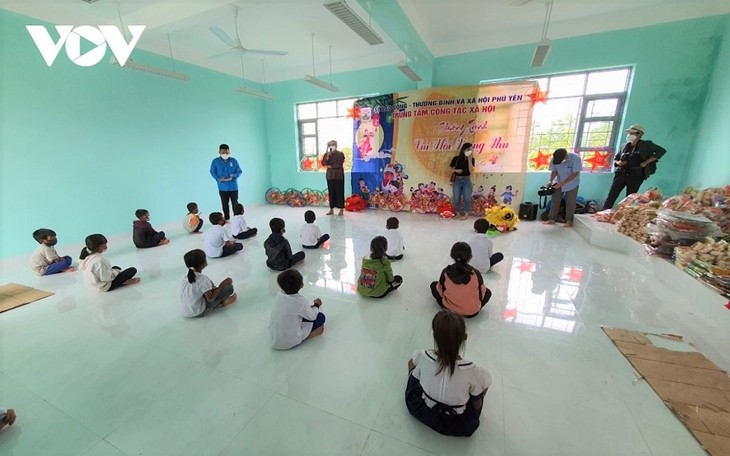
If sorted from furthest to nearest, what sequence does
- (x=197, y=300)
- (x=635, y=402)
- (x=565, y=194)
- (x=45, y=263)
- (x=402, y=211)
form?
(x=402, y=211) < (x=565, y=194) < (x=45, y=263) < (x=197, y=300) < (x=635, y=402)

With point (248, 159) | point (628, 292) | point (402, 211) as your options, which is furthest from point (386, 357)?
point (248, 159)

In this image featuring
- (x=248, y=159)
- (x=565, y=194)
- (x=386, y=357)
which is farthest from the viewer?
(x=248, y=159)

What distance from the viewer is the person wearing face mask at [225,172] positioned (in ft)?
17.1

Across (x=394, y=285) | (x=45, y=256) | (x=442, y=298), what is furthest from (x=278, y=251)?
(x=45, y=256)

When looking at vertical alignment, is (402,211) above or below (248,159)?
below

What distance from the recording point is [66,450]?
51.9 inches

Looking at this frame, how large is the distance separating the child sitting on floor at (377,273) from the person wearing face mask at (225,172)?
3.77 meters

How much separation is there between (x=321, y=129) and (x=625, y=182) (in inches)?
260

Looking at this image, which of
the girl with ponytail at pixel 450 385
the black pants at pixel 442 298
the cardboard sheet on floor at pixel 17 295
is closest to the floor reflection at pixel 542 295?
the black pants at pixel 442 298

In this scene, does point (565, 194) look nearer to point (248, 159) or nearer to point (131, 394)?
point (131, 394)

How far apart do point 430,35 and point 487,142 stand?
93.2 inches

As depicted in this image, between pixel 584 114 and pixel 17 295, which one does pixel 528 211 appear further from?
pixel 17 295

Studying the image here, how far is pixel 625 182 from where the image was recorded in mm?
4738

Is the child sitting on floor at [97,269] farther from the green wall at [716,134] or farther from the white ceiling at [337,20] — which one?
the green wall at [716,134]
